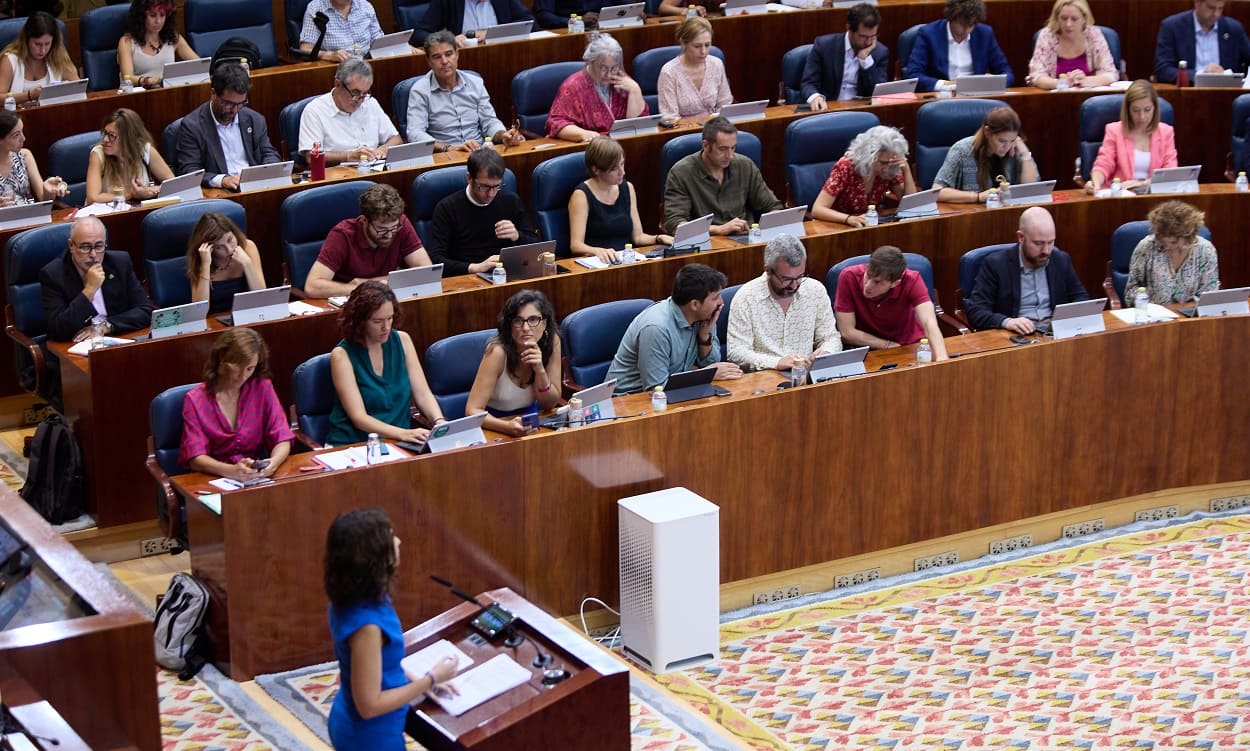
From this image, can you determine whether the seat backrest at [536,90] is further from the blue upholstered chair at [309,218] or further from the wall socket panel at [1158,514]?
the wall socket panel at [1158,514]

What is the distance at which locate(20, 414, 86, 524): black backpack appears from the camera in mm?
5734

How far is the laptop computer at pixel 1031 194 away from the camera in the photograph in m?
7.00

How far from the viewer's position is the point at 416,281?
19.9 feet

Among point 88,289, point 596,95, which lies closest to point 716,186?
point 596,95

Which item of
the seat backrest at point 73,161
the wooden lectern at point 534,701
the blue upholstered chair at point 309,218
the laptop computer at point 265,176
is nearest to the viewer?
the wooden lectern at point 534,701

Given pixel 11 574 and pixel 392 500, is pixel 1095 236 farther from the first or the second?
pixel 11 574

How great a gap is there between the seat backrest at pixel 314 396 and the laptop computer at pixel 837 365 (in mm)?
1473

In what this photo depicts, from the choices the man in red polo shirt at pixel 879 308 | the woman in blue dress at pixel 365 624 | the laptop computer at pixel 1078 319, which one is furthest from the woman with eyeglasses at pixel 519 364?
the woman in blue dress at pixel 365 624

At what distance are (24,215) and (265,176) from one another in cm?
86

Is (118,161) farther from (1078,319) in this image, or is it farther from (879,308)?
(1078,319)

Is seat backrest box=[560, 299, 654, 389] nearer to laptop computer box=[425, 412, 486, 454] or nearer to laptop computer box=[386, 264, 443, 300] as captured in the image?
laptop computer box=[386, 264, 443, 300]

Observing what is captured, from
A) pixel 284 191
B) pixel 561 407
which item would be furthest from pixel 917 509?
pixel 284 191

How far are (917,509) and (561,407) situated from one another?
4.13 feet

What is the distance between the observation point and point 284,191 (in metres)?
6.71
